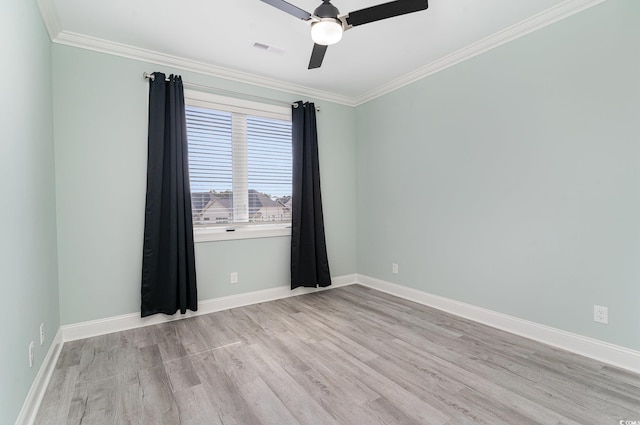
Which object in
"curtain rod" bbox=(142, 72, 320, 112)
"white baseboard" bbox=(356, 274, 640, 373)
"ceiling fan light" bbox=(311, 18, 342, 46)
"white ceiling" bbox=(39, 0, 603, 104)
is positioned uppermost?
"white ceiling" bbox=(39, 0, 603, 104)

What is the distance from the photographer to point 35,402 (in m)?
1.79

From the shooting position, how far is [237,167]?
363cm

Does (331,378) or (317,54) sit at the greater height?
(317,54)

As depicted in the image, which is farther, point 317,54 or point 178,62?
point 178,62

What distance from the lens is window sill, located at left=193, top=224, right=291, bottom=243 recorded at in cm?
334

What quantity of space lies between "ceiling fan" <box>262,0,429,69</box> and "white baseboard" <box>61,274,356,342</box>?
A: 2871 mm

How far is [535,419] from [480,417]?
0.95 ft

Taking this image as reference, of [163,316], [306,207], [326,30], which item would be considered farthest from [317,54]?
[163,316]

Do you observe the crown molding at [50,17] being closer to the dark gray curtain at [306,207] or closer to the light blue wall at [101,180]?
the light blue wall at [101,180]

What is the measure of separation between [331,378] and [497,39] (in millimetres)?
3263

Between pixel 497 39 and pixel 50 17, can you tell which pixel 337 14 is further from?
pixel 50 17

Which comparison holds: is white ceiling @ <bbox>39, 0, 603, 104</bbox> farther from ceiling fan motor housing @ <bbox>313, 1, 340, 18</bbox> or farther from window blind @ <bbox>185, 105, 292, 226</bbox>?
window blind @ <bbox>185, 105, 292, 226</bbox>

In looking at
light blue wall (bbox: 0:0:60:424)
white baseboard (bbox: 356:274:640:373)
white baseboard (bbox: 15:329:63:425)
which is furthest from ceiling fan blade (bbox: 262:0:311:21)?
white baseboard (bbox: 356:274:640:373)

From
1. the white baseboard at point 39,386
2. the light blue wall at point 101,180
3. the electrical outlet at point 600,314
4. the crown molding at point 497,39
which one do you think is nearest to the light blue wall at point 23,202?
the white baseboard at point 39,386
